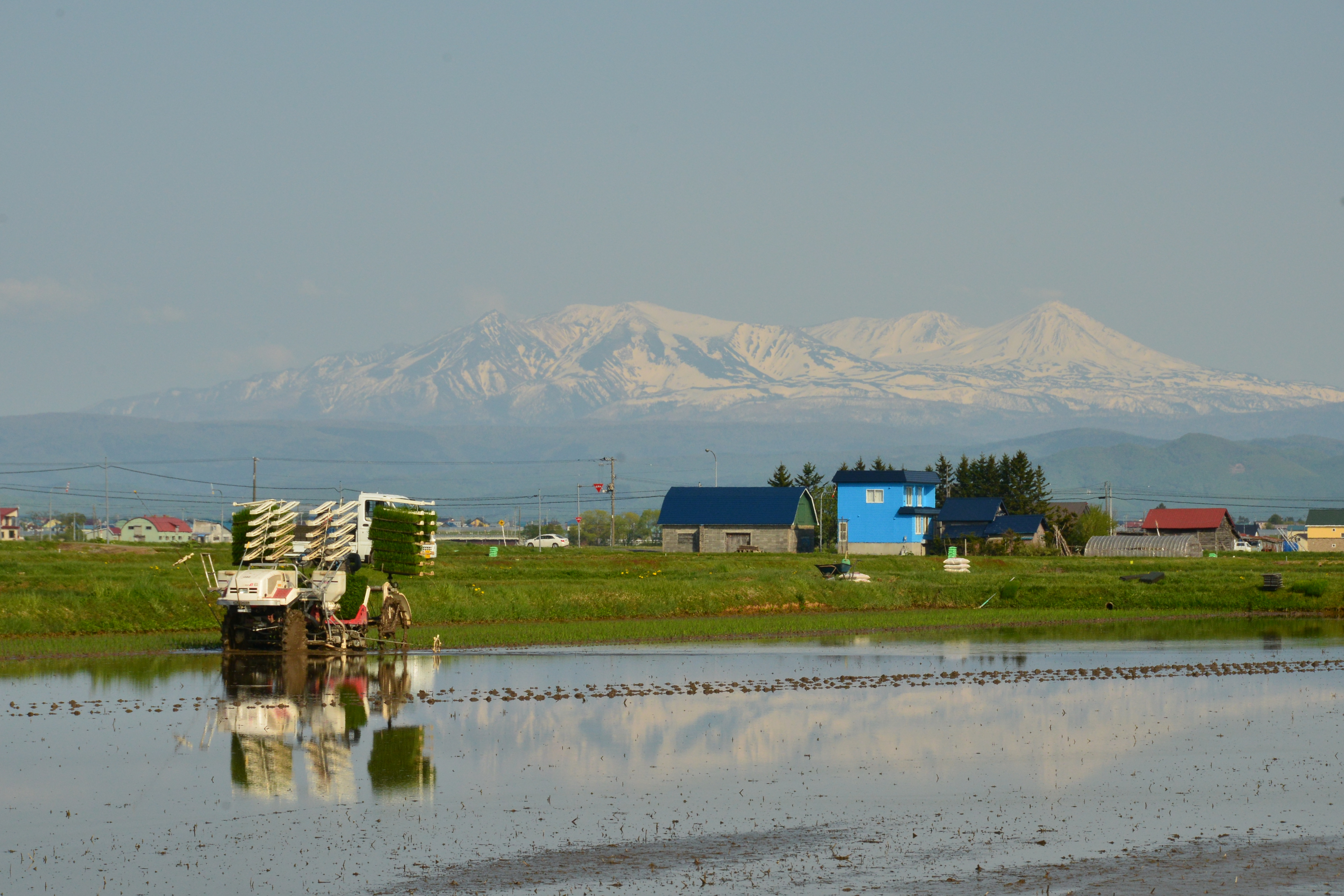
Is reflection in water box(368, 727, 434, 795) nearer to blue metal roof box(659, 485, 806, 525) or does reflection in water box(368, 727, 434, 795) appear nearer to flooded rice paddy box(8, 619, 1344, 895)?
flooded rice paddy box(8, 619, 1344, 895)

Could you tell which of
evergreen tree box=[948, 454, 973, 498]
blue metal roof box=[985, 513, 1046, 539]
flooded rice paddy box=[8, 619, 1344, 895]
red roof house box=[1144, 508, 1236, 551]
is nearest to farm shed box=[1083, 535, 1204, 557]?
blue metal roof box=[985, 513, 1046, 539]

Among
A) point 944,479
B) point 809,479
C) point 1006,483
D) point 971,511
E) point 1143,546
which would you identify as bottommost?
point 1143,546

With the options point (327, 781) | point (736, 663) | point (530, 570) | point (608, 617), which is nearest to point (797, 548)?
point (530, 570)

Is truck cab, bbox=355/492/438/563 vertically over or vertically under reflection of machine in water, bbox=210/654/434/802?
over

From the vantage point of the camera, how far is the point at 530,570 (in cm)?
7331

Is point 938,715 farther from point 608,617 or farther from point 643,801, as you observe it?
point 608,617

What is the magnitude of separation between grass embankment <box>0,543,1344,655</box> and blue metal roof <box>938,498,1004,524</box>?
125ft

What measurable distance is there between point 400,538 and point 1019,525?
9181cm

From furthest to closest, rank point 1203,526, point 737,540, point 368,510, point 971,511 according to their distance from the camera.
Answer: point 1203,526, point 971,511, point 737,540, point 368,510

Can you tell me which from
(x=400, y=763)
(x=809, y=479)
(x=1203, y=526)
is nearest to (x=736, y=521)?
(x=1203, y=526)

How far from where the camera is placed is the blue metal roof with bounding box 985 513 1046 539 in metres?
126

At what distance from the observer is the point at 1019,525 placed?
127812mm

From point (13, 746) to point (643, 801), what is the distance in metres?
11.6

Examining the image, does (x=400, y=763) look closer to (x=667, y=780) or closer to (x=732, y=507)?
(x=667, y=780)
